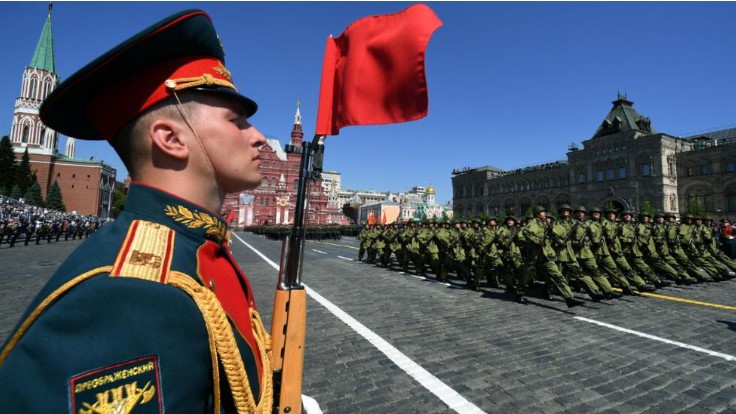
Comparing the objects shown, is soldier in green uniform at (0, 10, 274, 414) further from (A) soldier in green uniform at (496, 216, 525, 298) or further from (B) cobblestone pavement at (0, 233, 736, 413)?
(A) soldier in green uniform at (496, 216, 525, 298)

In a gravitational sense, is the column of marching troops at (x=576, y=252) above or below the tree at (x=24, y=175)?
below

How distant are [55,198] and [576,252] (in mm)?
83293

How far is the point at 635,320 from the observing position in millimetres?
5781

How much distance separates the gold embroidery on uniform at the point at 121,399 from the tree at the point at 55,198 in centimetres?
8247

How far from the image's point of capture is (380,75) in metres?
1.85

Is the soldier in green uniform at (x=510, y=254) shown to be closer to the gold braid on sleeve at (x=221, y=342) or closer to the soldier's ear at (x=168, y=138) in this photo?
the gold braid on sleeve at (x=221, y=342)

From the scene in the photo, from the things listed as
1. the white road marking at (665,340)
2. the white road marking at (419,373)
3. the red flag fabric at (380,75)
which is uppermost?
the red flag fabric at (380,75)

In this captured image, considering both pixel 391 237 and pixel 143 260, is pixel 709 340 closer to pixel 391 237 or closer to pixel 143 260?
pixel 143 260

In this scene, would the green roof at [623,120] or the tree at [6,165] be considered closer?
the green roof at [623,120]

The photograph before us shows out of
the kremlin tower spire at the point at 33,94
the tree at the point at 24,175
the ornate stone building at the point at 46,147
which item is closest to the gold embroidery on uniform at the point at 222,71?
the tree at the point at 24,175

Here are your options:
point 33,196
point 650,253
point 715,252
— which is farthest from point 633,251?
point 33,196

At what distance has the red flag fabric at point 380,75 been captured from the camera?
175 cm

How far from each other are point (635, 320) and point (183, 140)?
24.0 feet

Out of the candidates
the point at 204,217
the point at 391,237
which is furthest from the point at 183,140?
the point at 391,237
